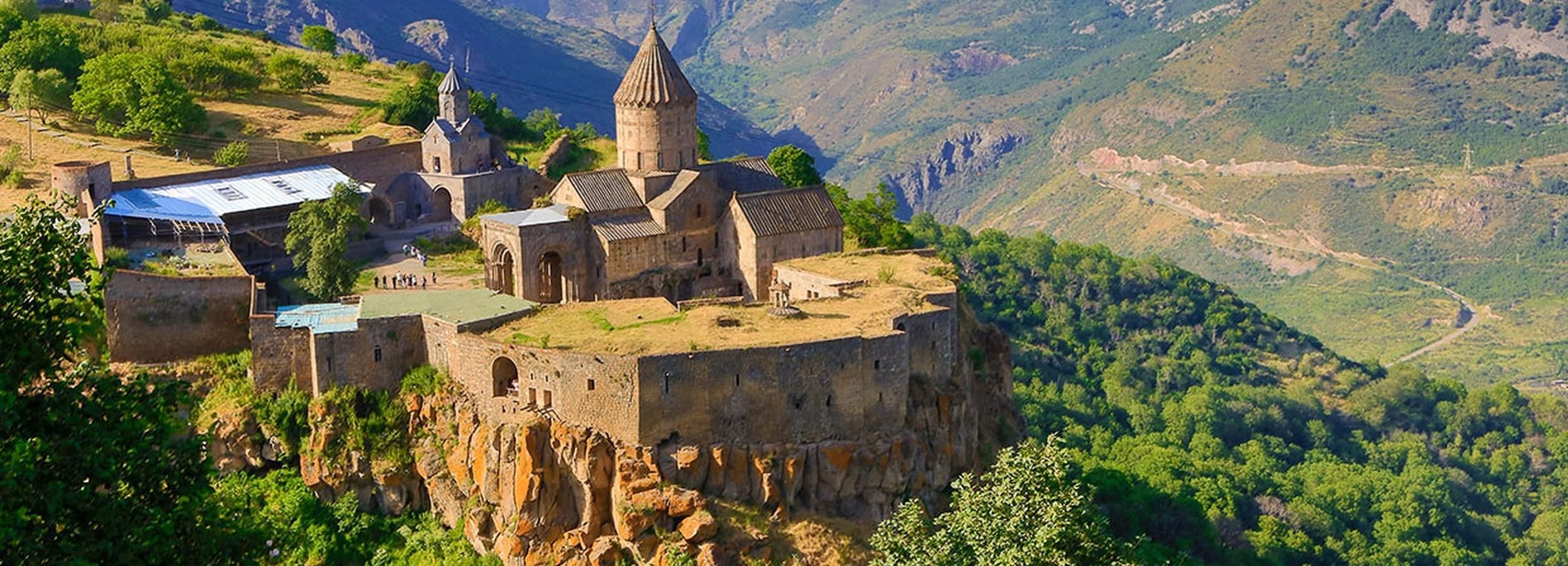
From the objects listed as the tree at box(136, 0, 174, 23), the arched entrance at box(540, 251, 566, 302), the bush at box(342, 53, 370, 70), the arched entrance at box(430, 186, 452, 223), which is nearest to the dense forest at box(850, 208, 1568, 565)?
the arched entrance at box(540, 251, 566, 302)

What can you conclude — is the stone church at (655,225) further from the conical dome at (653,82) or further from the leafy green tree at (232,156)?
the leafy green tree at (232,156)

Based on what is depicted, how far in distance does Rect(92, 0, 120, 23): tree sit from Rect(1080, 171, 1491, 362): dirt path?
314ft

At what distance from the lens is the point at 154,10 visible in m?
87.3

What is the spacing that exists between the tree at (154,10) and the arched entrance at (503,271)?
4388 cm

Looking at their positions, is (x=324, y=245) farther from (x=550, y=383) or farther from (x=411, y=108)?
(x=411, y=108)

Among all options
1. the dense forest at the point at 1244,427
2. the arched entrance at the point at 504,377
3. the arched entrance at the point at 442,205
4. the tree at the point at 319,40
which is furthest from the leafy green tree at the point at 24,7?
the arched entrance at the point at 504,377

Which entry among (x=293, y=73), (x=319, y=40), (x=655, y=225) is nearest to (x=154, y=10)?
(x=319, y=40)

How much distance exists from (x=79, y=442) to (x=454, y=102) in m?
38.9

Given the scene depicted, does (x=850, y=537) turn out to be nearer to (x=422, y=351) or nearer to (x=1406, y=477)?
(x=422, y=351)

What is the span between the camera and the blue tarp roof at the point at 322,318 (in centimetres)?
4375

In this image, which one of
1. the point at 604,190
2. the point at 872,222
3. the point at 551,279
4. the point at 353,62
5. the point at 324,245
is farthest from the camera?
the point at 353,62

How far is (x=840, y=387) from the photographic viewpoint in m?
42.3

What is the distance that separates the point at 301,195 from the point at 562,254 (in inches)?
402

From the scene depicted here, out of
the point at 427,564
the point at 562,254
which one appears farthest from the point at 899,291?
the point at 427,564
